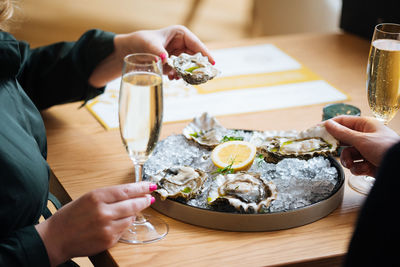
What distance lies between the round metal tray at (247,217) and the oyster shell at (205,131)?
0.80ft

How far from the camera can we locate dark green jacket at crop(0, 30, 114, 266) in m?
0.99

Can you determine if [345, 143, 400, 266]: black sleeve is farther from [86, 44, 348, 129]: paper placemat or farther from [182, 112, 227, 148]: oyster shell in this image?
[86, 44, 348, 129]: paper placemat

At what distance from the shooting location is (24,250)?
97 cm

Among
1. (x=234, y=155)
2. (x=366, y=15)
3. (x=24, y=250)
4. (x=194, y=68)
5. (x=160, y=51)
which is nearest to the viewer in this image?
(x=24, y=250)

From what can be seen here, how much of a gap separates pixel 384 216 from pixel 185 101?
100cm

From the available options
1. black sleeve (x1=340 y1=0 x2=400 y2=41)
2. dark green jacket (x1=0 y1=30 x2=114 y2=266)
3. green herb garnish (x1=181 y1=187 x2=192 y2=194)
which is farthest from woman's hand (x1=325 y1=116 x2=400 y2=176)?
black sleeve (x1=340 y1=0 x2=400 y2=41)

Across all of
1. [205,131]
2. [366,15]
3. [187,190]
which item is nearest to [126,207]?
[187,190]

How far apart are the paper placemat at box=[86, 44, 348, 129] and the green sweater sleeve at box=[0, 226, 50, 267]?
1.80 feet

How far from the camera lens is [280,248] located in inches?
39.1

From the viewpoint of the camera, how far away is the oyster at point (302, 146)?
1135 millimetres

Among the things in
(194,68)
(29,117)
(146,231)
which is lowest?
(146,231)

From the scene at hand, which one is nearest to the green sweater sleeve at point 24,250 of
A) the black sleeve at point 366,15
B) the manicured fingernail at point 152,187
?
the manicured fingernail at point 152,187

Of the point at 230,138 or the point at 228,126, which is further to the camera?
the point at 228,126

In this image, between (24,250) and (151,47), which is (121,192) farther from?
(151,47)
